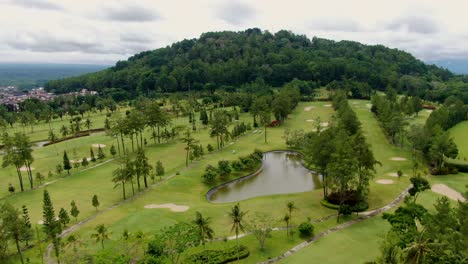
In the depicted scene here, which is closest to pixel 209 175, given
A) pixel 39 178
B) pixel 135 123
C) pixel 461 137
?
pixel 135 123

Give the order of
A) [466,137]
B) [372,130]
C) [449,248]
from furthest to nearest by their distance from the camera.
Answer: [372,130] → [466,137] → [449,248]

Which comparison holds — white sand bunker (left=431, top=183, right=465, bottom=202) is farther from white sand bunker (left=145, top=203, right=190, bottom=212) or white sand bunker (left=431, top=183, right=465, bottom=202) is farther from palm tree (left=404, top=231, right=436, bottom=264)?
white sand bunker (left=145, top=203, right=190, bottom=212)

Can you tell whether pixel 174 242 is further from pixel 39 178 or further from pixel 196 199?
pixel 39 178

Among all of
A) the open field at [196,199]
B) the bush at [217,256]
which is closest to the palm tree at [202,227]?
the bush at [217,256]

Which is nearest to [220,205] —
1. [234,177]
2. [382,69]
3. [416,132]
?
[234,177]

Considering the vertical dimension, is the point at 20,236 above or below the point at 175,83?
below

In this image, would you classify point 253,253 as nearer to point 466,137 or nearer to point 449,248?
point 449,248

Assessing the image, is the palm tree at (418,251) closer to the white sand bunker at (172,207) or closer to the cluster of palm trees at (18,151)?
the white sand bunker at (172,207)

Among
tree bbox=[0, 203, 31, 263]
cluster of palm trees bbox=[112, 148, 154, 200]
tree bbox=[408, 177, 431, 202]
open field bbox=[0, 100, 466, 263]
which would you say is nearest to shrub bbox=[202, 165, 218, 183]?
open field bbox=[0, 100, 466, 263]
